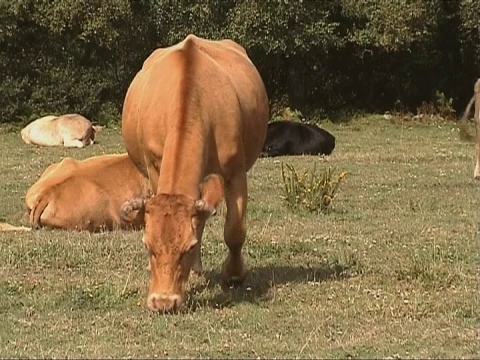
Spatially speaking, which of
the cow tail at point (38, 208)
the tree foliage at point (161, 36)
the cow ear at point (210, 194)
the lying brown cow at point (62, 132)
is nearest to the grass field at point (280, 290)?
the cow tail at point (38, 208)

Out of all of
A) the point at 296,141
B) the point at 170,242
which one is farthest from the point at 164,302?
the point at 296,141

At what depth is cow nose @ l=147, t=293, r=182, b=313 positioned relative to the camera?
20.6ft

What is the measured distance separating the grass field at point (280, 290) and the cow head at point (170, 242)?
0.69ft

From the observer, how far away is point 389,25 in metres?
27.9

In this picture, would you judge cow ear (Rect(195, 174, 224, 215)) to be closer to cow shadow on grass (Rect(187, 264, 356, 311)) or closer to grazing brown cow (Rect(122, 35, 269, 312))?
grazing brown cow (Rect(122, 35, 269, 312))

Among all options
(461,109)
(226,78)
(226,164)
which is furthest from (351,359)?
(461,109)

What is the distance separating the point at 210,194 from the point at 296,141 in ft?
42.3

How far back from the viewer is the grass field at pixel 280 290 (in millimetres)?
6020

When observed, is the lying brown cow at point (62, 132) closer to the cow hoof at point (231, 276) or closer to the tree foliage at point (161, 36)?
the tree foliage at point (161, 36)

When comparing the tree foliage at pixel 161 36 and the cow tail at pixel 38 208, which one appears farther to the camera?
the tree foliage at pixel 161 36

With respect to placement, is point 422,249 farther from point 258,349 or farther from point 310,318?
point 258,349

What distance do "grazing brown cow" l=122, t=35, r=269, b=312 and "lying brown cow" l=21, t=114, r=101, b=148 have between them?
1369 centimetres

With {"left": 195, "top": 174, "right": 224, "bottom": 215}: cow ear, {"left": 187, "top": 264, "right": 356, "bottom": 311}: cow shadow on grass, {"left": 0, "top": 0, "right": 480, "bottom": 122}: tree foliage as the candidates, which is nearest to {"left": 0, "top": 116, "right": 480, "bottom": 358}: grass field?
{"left": 187, "top": 264, "right": 356, "bottom": 311}: cow shadow on grass

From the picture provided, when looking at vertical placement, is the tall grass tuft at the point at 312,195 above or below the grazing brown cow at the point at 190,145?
below
